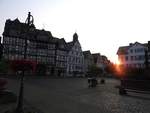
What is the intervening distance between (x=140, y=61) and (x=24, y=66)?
204ft

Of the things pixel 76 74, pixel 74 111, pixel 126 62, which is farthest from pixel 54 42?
pixel 74 111

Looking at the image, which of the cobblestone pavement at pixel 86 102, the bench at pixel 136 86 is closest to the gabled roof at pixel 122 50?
the bench at pixel 136 86

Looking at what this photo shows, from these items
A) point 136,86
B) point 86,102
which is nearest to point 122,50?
point 136,86

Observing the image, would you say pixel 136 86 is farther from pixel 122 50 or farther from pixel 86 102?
pixel 122 50

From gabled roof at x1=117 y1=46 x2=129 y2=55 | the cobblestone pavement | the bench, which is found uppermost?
gabled roof at x1=117 y1=46 x2=129 y2=55

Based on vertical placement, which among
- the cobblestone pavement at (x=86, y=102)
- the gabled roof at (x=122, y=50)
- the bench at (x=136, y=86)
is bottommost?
the cobblestone pavement at (x=86, y=102)

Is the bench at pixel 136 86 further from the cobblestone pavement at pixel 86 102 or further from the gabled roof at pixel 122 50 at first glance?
the gabled roof at pixel 122 50

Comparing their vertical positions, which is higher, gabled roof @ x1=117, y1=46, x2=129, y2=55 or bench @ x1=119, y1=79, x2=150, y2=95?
gabled roof @ x1=117, y1=46, x2=129, y2=55

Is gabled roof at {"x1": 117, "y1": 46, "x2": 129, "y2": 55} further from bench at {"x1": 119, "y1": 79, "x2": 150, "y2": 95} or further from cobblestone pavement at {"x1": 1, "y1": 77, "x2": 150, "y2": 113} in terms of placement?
cobblestone pavement at {"x1": 1, "y1": 77, "x2": 150, "y2": 113}

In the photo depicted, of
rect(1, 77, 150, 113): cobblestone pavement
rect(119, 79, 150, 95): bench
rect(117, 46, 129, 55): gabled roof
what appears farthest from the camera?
rect(117, 46, 129, 55): gabled roof

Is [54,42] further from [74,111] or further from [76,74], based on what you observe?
[74,111]

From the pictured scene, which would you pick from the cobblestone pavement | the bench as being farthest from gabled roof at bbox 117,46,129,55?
the cobblestone pavement

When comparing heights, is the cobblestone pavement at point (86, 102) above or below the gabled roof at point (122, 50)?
below

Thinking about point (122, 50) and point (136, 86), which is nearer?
point (136, 86)
